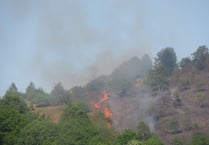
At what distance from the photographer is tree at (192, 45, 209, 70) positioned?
12338 centimetres

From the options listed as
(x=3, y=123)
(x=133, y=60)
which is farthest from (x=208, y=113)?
(x=3, y=123)

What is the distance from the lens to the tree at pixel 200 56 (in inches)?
4857

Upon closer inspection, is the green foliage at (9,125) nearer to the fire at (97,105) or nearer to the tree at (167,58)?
the fire at (97,105)

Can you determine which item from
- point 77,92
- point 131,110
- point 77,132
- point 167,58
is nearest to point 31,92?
point 77,92

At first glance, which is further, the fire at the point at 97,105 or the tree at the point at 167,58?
the tree at the point at 167,58

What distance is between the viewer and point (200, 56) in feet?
410

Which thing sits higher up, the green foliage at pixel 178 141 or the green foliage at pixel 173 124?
the green foliage at pixel 173 124

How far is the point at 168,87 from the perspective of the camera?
117 meters

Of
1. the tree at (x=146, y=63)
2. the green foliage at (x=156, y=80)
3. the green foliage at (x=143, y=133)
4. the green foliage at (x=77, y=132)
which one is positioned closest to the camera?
the green foliage at (x=77, y=132)

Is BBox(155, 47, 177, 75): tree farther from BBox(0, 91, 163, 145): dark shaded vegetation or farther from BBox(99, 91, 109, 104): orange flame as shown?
BBox(0, 91, 163, 145): dark shaded vegetation

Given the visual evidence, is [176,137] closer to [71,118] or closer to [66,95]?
[71,118]

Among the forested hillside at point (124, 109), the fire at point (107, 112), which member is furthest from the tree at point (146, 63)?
the fire at point (107, 112)

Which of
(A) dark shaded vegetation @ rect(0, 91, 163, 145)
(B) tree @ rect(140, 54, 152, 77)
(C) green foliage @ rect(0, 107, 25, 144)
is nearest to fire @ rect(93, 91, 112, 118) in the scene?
(B) tree @ rect(140, 54, 152, 77)

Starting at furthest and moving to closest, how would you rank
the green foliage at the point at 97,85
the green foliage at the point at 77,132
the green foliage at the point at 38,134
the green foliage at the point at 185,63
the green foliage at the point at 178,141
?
the green foliage at the point at 97,85 < the green foliage at the point at 185,63 < the green foliage at the point at 178,141 < the green foliage at the point at 77,132 < the green foliage at the point at 38,134
